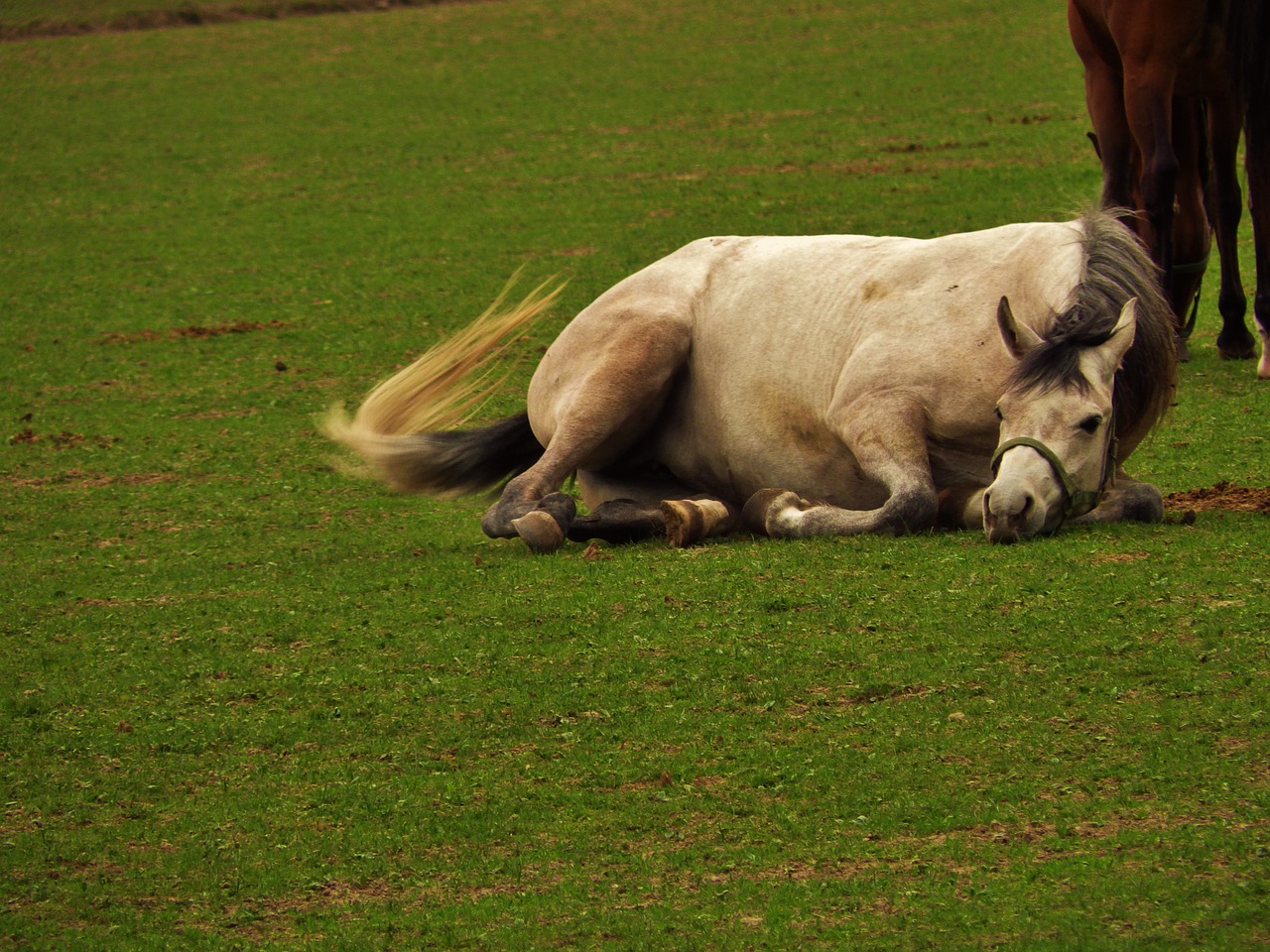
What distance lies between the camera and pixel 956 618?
522 cm

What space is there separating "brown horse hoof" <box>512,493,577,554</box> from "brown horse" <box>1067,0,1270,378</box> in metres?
3.81

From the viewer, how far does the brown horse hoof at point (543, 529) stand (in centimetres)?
684

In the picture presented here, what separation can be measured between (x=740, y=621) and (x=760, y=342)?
7.00 ft

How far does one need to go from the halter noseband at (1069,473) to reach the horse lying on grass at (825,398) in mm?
12

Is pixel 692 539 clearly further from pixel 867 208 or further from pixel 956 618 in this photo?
pixel 867 208

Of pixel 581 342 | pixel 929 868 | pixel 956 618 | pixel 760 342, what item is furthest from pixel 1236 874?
pixel 581 342

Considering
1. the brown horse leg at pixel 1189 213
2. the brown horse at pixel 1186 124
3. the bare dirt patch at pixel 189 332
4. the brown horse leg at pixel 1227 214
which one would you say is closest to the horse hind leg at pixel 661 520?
the brown horse at pixel 1186 124

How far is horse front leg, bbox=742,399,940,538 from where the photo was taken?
634cm

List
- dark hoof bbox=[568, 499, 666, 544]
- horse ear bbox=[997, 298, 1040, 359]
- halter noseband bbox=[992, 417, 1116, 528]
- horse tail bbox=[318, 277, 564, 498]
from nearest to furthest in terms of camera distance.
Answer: halter noseband bbox=[992, 417, 1116, 528]
horse ear bbox=[997, 298, 1040, 359]
dark hoof bbox=[568, 499, 666, 544]
horse tail bbox=[318, 277, 564, 498]

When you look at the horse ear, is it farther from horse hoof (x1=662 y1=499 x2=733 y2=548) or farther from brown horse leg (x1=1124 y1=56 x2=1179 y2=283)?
brown horse leg (x1=1124 y1=56 x2=1179 y2=283)

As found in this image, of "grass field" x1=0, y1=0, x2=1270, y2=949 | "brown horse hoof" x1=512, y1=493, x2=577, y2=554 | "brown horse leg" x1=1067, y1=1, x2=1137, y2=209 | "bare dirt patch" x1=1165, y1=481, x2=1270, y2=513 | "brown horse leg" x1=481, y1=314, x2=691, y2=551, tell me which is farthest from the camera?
"brown horse leg" x1=1067, y1=1, x2=1137, y2=209

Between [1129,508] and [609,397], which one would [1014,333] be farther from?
[609,397]

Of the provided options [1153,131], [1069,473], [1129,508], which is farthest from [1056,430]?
[1153,131]

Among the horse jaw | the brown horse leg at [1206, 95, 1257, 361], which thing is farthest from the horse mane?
the brown horse leg at [1206, 95, 1257, 361]
